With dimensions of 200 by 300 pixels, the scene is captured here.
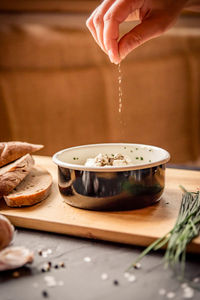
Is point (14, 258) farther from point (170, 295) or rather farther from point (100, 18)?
point (100, 18)

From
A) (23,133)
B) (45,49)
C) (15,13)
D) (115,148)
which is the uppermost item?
(15,13)

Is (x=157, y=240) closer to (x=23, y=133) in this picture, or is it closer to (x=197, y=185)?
(x=197, y=185)

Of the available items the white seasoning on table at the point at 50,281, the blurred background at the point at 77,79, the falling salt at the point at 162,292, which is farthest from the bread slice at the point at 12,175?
the blurred background at the point at 77,79

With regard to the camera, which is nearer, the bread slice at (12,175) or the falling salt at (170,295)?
the falling salt at (170,295)

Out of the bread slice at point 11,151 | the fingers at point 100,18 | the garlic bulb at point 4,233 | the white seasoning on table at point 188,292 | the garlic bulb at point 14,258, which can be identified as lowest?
the white seasoning on table at point 188,292

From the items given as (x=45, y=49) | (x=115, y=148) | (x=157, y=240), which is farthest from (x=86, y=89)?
(x=157, y=240)

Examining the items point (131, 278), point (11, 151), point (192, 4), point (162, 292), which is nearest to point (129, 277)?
point (131, 278)

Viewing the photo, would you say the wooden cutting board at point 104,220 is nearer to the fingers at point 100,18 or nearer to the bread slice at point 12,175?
the bread slice at point 12,175
